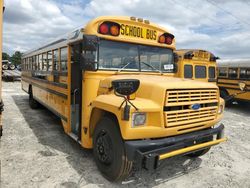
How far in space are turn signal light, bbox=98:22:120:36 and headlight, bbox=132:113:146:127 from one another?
162cm

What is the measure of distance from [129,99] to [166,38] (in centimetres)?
202

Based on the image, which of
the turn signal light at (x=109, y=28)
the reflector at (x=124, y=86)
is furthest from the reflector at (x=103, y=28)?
the reflector at (x=124, y=86)

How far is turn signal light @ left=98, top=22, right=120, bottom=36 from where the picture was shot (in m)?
4.11

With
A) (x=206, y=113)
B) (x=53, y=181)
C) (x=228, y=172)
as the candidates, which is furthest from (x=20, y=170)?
(x=228, y=172)

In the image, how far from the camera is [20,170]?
3.95 meters

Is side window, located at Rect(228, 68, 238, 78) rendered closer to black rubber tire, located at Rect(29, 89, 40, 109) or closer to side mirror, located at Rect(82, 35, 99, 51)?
black rubber tire, located at Rect(29, 89, 40, 109)

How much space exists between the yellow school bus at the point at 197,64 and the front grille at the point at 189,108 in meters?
7.40

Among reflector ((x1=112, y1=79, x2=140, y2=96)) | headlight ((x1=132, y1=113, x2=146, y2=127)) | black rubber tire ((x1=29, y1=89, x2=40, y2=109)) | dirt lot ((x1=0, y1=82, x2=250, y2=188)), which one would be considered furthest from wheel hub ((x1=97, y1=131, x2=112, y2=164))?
black rubber tire ((x1=29, y1=89, x2=40, y2=109))

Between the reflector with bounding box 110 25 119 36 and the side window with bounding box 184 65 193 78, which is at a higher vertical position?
the reflector with bounding box 110 25 119 36

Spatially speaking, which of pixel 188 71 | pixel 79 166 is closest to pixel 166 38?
pixel 79 166

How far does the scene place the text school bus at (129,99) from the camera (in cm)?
320

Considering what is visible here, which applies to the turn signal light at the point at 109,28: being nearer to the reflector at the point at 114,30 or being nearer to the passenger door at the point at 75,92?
the reflector at the point at 114,30

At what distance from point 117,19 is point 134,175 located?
249cm

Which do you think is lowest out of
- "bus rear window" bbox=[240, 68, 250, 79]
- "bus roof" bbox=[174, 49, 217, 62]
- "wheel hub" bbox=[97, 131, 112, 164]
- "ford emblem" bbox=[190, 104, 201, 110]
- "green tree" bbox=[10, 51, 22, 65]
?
"wheel hub" bbox=[97, 131, 112, 164]
